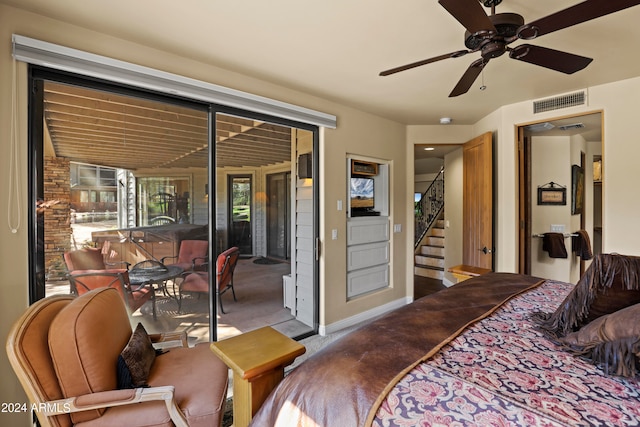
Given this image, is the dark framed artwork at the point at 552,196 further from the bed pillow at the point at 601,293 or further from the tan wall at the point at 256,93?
the bed pillow at the point at 601,293

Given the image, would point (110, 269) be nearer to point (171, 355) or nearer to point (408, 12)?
point (171, 355)

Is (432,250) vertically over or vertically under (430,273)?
over

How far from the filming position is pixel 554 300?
175 centimetres

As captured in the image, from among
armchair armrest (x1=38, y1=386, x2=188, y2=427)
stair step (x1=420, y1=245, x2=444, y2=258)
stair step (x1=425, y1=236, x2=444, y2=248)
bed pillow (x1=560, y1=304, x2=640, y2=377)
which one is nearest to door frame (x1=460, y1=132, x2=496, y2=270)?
stair step (x1=420, y1=245, x2=444, y2=258)

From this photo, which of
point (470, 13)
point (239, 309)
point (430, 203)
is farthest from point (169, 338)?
point (430, 203)

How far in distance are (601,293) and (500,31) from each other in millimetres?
1351

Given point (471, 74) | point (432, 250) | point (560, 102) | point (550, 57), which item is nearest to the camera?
point (550, 57)

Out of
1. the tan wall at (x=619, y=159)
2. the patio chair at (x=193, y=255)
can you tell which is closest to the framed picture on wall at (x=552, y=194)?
the tan wall at (x=619, y=159)

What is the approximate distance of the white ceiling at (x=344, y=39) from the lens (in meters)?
1.80

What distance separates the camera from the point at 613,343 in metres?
1.02

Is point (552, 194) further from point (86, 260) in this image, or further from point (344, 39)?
point (86, 260)

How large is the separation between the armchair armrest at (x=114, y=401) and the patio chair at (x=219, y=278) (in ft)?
4.16

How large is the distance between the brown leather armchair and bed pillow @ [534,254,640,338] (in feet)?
5.43

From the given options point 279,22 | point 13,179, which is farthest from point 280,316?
point 279,22
